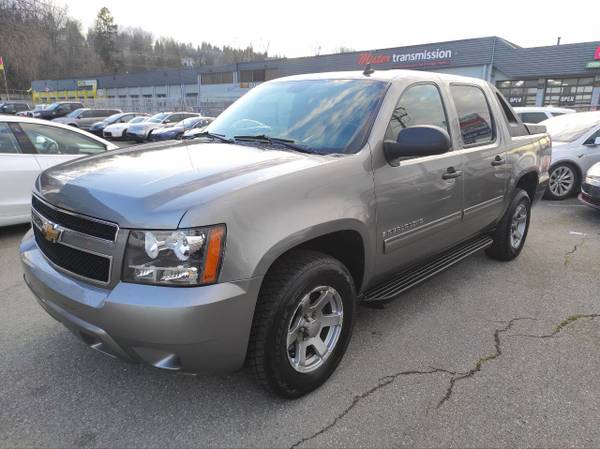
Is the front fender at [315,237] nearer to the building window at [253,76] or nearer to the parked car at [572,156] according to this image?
the parked car at [572,156]

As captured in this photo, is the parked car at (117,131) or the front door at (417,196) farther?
the parked car at (117,131)

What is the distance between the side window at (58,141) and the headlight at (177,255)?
4.74 meters

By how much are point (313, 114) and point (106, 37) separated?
11454cm

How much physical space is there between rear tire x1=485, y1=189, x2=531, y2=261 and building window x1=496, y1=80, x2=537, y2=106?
107 ft

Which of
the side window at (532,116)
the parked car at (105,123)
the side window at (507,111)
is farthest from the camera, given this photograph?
the parked car at (105,123)

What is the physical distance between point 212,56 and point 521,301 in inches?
4711

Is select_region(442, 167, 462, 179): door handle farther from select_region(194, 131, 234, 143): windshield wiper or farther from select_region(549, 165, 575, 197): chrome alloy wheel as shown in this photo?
select_region(549, 165, 575, 197): chrome alloy wheel

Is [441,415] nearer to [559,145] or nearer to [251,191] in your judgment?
[251,191]

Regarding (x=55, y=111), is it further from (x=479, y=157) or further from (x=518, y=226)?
(x=479, y=157)

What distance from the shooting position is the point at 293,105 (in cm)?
Answer: 334

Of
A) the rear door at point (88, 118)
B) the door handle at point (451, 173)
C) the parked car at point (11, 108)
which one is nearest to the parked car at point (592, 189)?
the door handle at point (451, 173)

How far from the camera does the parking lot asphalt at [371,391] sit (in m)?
2.28

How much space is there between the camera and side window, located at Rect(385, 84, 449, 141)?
3039 millimetres

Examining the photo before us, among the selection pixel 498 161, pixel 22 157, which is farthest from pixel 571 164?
pixel 22 157
